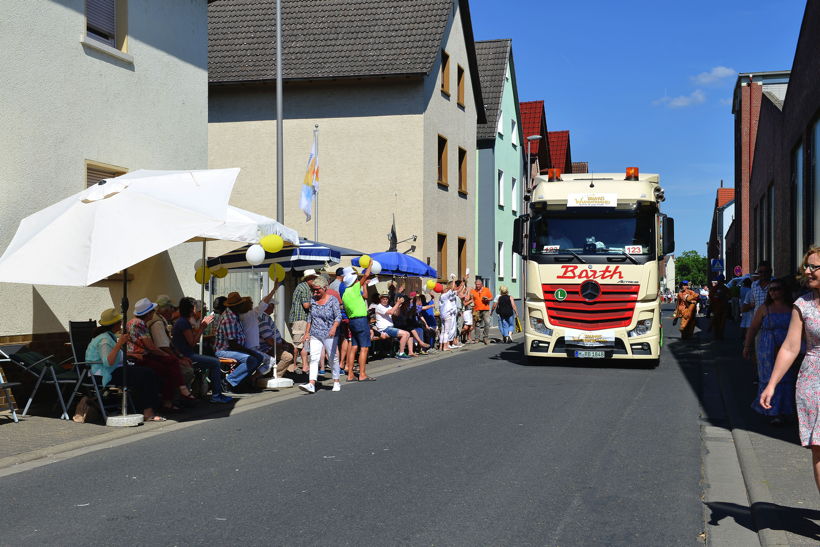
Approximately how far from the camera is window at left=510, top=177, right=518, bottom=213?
4050 cm

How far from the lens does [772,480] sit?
22.3ft

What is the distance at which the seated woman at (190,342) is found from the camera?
36.9 feet

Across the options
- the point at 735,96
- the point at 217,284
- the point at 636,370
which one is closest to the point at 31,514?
the point at 636,370

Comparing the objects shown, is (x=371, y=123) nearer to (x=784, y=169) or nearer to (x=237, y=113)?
(x=237, y=113)

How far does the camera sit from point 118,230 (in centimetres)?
888

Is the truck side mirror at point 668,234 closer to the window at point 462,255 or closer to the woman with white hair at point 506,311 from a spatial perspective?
the woman with white hair at point 506,311

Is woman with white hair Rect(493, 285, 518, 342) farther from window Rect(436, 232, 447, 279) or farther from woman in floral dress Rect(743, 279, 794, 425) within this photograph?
woman in floral dress Rect(743, 279, 794, 425)

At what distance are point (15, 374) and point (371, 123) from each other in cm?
1766

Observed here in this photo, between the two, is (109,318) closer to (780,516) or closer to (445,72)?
(780,516)

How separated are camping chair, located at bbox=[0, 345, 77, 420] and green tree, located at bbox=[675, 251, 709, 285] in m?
146

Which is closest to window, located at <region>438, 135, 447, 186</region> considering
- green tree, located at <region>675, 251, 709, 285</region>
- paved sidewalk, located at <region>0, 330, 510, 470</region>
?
paved sidewalk, located at <region>0, 330, 510, 470</region>

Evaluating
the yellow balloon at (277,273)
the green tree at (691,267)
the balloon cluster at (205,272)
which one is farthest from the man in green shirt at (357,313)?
the green tree at (691,267)

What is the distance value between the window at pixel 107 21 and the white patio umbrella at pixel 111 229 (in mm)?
4223

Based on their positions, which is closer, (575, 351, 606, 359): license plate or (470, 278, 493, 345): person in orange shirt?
(575, 351, 606, 359): license plate
